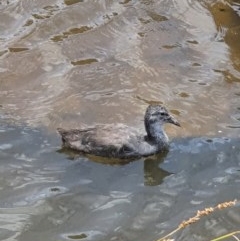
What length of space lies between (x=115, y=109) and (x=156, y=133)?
767mm

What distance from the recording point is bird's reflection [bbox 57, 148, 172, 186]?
289 inches

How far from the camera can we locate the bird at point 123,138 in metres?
7.64

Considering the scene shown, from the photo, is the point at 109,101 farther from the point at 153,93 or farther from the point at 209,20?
the point at 209,20

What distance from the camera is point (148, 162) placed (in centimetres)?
780

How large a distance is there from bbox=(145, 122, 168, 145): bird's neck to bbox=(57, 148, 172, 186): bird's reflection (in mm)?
148

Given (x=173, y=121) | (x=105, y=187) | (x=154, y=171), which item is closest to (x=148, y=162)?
(x=154, y=171)

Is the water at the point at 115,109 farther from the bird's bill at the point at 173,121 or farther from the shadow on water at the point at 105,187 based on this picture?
the bird's bill at the point at 173,121

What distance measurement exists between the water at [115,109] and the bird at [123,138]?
4.3 inches

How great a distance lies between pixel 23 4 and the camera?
11070 millimetres

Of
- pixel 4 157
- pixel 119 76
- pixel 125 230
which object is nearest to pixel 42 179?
pixel 4 157

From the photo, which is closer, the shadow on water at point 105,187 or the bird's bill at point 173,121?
the shadow on water at point 105,187

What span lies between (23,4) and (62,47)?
1474 mm

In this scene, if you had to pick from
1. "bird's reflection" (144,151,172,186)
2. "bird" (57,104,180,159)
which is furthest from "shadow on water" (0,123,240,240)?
"bird" (57,104,180,159)

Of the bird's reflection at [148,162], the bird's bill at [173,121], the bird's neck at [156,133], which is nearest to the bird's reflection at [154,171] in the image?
the bird's reflection at [148,162]
